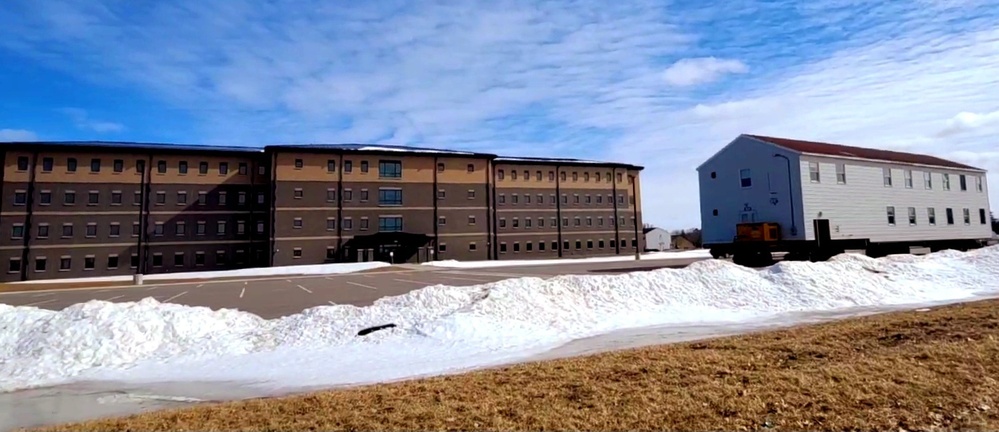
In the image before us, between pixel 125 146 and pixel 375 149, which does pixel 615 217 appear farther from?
pixel 125 146

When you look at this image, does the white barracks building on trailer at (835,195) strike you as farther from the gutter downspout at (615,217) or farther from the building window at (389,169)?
the gutter downspout at (615,217)

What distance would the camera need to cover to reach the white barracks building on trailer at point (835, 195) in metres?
27.5

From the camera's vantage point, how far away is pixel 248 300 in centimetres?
2008

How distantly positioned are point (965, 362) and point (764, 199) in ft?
76.6

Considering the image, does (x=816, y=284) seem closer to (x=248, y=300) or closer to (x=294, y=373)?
(x=294, y=373)

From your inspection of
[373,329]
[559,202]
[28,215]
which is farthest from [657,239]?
[373,329]

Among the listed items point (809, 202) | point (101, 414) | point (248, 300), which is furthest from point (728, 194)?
point (101, 414)

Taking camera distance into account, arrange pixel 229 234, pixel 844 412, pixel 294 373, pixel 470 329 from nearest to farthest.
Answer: pixel 844 412
pixel 294 373
pixel 470 329
pixel 229 234

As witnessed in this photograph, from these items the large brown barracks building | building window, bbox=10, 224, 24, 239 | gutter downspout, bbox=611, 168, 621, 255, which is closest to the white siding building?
gutter downspout, bbox=611, 168, 621, 255

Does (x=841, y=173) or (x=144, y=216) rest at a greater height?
(x=144, y=216)

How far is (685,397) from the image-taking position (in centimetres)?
589

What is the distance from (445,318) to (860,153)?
3223 centimetres

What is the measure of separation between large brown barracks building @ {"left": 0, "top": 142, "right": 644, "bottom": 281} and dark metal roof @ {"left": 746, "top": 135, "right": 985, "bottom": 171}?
128 feet

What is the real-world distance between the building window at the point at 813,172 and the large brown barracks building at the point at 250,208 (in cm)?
4142
